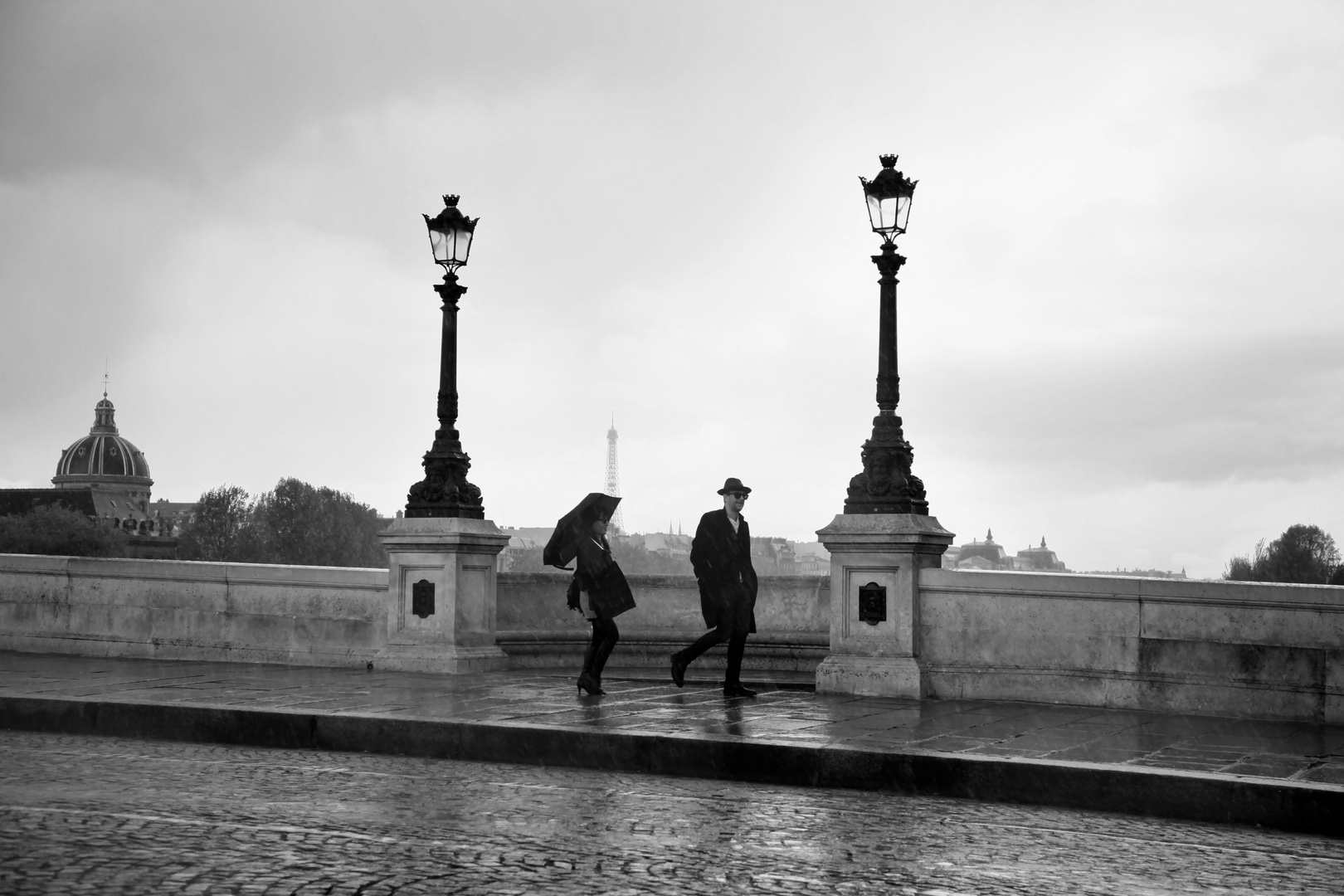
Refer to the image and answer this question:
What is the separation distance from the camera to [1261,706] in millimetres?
10656

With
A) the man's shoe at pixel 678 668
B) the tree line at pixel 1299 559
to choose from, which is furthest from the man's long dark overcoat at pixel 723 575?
the tree line at pixel 1299 559

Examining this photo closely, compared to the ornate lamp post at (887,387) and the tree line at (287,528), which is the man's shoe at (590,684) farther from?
the tree line at (287,528)

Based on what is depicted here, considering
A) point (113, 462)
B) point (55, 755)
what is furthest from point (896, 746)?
point (113, 462)

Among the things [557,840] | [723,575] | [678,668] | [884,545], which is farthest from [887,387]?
[557,840]

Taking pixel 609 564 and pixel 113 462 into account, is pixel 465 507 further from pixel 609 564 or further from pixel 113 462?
pixel 113 462

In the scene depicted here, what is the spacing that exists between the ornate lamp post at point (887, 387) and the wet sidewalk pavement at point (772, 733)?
5.80 ft

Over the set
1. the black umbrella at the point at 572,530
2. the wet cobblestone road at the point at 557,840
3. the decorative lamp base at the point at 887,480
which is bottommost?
the wet cobblestone road at the point at 557,840

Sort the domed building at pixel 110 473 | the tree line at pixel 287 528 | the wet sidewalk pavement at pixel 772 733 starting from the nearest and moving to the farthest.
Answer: the wet sidewalk pavement at pixel 772 733 → the tree line at pixel 287 528 → the domed building at pixel 110 473

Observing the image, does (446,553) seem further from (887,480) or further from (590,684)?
(887,480)

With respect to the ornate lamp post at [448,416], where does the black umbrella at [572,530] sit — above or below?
below

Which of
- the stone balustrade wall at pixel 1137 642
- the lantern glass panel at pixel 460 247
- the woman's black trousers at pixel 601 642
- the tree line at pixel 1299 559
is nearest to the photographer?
the stone balustrade wall at pixel 1137 642

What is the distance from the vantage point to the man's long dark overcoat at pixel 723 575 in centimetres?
1170

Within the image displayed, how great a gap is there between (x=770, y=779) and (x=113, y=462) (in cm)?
17932

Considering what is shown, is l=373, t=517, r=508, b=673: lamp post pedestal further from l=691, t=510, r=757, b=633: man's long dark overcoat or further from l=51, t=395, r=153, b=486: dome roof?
l=51, t=395, r=153, b=486: dome roof
